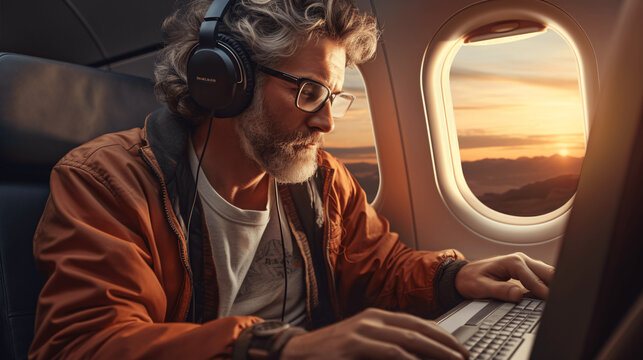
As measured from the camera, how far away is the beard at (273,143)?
1.22m

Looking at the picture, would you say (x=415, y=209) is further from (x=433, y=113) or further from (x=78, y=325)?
(x=78, y=325)

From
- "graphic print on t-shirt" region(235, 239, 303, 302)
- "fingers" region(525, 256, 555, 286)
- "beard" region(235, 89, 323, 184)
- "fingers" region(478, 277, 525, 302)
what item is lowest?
"fingers" region(478, 277, 525, 302)

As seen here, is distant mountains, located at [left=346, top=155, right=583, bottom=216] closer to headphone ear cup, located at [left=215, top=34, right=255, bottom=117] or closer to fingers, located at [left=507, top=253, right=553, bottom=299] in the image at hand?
fingers, located at [left=507, top=253, right=553, bottom=299]

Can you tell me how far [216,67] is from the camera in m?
1.04

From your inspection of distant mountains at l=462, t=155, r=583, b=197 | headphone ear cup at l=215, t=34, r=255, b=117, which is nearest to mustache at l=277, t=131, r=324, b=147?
headphone ear cup at l=215, t=34, r=255, b=117

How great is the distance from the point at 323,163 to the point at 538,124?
82cm

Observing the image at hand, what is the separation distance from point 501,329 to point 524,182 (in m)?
1.00

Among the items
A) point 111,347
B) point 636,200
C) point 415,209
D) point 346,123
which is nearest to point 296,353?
point 111,347

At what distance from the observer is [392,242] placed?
1.44m

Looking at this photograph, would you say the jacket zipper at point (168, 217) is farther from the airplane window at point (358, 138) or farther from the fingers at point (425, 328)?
the airplane window at point (358, 138)

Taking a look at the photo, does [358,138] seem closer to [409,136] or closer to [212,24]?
[409,136]

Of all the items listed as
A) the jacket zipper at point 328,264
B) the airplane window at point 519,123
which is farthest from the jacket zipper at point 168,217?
the airplane window at point 519,123

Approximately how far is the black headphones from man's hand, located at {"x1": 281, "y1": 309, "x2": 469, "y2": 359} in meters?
0.64

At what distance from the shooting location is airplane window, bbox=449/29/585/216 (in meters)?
1.55
